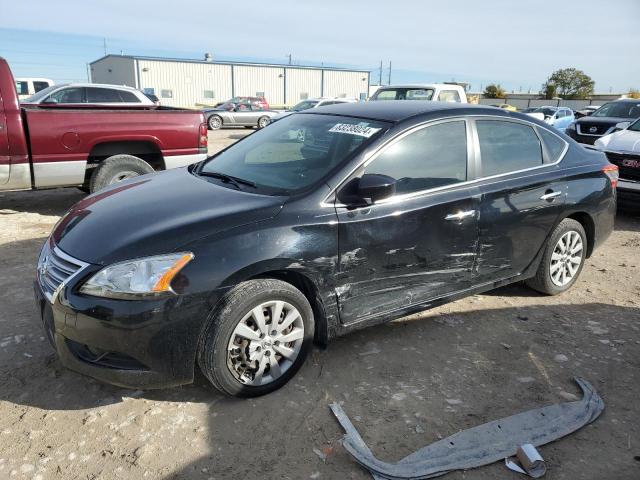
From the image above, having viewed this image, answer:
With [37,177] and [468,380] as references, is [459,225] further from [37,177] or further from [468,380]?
[37,177]

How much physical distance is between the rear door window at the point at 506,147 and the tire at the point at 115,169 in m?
4.53

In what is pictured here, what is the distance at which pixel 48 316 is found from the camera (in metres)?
2.78

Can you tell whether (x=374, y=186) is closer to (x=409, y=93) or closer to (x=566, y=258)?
(x=566, y=258)

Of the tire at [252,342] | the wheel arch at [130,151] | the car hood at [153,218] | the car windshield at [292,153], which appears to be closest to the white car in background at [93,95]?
the wheel arch at [130,151]

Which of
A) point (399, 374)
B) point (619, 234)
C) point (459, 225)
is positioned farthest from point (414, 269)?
point (619, 234)

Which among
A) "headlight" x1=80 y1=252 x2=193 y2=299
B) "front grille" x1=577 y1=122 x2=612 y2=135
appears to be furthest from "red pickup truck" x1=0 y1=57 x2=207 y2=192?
"front grille" x1=577 y1=122 x2=612 y2=135

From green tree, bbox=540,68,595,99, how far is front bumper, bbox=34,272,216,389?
196 feet

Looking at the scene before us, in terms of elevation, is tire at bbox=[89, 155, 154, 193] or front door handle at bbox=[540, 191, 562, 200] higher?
front door handle at bbox=[540, 191, 562, 200]

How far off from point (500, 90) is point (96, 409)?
5839 cm

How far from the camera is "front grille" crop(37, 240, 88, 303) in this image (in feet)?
8.90

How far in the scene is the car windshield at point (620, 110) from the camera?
13773 millimetres

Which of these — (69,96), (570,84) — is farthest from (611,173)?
(570,84)

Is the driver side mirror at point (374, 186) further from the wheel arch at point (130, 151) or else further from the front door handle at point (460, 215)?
the wheel arch at point (130, 151)

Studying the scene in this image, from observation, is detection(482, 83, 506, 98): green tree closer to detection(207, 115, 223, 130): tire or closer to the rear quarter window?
detection(207, 115, 223, 130): tire
